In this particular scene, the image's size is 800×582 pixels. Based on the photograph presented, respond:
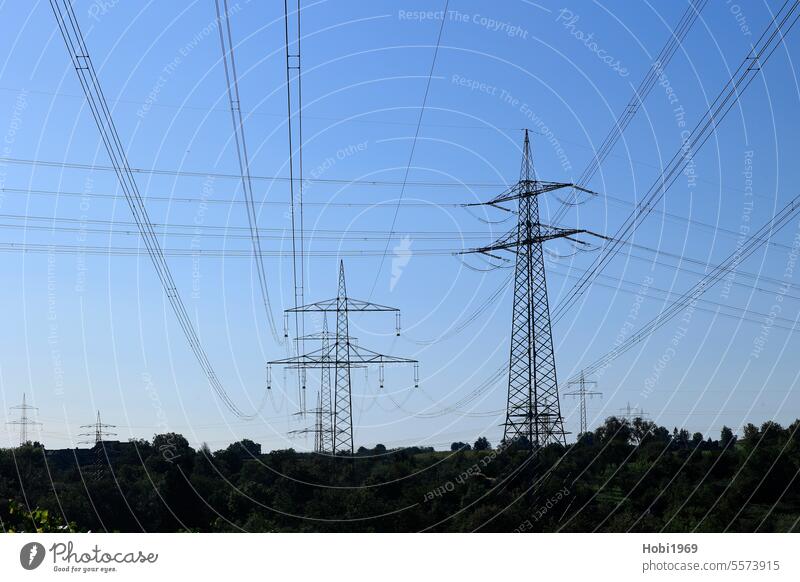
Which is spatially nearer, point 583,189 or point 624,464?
point 583,189

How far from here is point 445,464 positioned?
167 feet

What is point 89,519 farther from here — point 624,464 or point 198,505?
point 624,464

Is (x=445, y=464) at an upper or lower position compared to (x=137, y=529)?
upper

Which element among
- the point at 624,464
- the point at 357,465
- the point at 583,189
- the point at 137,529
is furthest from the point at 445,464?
the point at 583,189
